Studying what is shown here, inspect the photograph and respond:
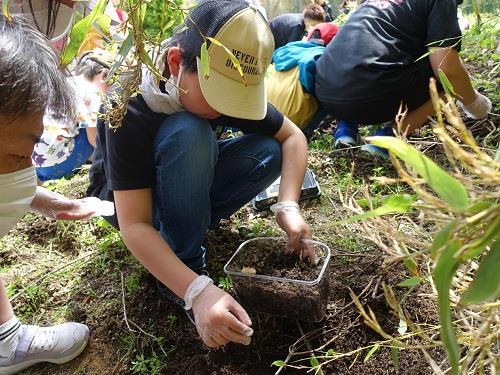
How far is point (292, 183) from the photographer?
1419 mm

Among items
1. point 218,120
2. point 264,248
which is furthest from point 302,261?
point 218,120

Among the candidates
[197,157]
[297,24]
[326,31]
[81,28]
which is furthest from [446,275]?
[297,24]

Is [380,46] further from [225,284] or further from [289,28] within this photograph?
[289,28]

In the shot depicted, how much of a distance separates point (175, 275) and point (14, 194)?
0.45 meters

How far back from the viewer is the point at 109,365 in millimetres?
1281

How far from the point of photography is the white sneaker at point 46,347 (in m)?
1.30

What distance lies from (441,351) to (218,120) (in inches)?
34.3

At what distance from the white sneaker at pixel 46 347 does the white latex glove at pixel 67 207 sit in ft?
1.06

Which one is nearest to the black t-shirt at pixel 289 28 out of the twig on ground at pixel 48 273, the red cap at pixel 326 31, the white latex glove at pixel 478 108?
the red cap at pixel 326 31

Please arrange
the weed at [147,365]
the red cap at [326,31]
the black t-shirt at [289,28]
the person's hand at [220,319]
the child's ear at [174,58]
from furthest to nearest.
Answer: the black t-shirt at [289,28], the red cap at [326,31], the weed at [147,365], the child's ear at [174,58], the person's hand at [220,319]

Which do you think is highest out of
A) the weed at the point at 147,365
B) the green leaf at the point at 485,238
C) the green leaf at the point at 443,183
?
the green leaf at the point at 443,183

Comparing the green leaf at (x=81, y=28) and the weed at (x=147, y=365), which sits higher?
→ the green leaf at (x=81, y=28)

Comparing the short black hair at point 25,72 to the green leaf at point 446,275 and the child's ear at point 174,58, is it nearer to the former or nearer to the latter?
the child's ear at point 174,58

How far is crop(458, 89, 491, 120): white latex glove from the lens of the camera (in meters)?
1.87
